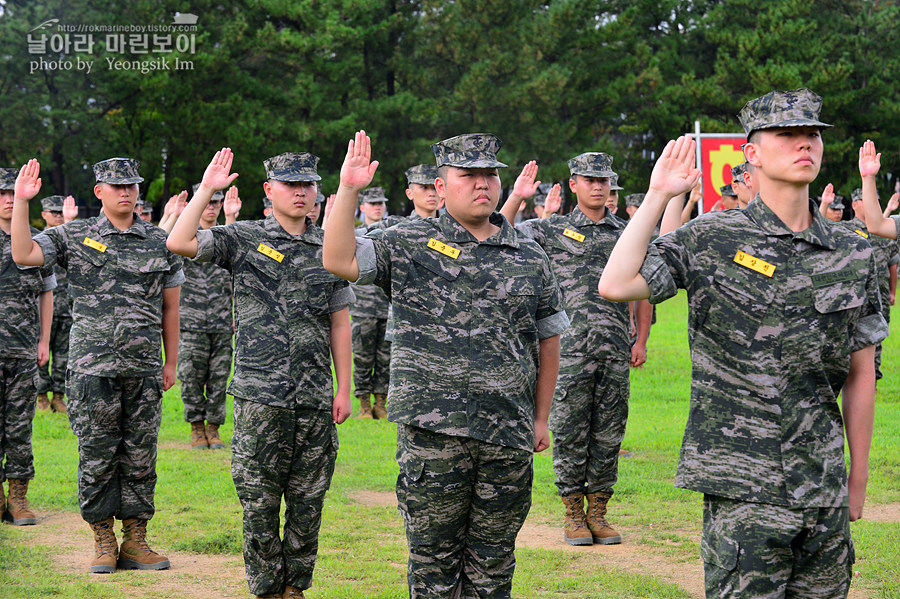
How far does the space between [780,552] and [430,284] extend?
6.49 feet

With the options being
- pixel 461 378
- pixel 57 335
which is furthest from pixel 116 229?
pixel 57 335

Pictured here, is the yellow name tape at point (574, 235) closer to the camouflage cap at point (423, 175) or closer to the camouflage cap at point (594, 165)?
the camouflage cap at point (594, 165)

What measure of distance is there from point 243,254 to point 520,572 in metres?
2.85

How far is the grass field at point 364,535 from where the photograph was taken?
6734 mm

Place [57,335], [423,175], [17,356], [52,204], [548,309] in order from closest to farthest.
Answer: [548,309]
[17,356]
[423,175]
[52,204]
[57,335]

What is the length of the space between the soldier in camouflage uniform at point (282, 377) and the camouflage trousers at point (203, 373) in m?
5.15

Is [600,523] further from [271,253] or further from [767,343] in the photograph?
[767,343]

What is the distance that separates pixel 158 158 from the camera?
1159 inches

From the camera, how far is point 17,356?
8.48 meters

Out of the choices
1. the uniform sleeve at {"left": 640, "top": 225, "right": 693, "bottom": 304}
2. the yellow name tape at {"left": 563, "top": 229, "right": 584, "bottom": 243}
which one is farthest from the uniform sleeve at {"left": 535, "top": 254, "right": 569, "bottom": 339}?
the yellow name tape at {"left": 563, "top": 229, "right": 584, "bottom": 243}

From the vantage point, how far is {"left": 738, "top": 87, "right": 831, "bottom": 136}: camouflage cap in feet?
12.8

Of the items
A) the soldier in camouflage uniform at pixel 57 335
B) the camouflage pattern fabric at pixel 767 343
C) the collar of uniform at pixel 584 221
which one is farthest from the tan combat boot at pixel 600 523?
the soldier in camouflage uniform at pixel 57 335

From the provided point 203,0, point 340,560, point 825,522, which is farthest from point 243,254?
point 203,0

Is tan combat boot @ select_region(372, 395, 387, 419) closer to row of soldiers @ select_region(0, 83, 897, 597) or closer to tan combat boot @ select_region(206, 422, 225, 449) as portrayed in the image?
tan combat boot @ select_region(206, 422, 225, 449)
